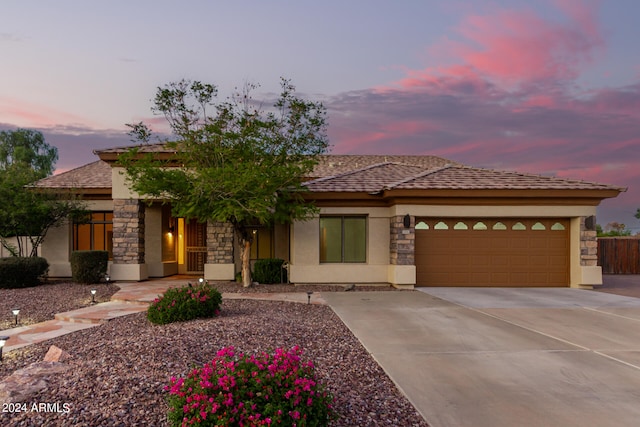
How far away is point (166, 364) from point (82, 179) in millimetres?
16288

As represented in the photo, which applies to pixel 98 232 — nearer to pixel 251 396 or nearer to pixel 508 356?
pixel 508 356

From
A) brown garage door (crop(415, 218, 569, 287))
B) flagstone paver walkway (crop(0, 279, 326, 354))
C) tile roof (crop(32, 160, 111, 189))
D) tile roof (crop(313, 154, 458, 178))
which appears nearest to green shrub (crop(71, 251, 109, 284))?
flagstone paver walkway (crop(0, 279, 326, 354))

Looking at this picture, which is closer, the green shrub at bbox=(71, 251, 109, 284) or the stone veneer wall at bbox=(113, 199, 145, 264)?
the green shrub at bbox=(71, 251, 109, 284)

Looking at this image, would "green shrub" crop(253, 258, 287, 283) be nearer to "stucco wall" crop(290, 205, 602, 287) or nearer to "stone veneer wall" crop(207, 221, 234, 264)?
"stucco wall" crop(290, 205, 602, 287)

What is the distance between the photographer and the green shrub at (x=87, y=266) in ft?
50.2

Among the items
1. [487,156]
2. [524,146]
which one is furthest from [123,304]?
[487,156]

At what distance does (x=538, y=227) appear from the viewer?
15.2 metres

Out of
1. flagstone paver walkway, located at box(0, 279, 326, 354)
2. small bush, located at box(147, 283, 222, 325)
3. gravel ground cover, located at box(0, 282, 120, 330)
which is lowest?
gravel ground cover, located at box(0, 282, 120, 330)

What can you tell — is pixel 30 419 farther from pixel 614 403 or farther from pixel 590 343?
pixel 590 343

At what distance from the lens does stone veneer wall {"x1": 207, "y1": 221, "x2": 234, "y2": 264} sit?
53.9ft

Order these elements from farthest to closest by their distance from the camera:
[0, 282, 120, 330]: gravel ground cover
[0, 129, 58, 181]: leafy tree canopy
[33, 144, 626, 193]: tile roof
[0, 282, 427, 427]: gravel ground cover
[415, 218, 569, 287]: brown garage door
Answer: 1. [0, 129, 58, 181]: leafy tree canopy
2. [415, 218, 569, 287]: brown garage door
3. [33, 144, 626, 193]: tile roof
4. [0, 282, 120, 330]: gravel ground cover
5. [0, 282, 427, 427]: gravel ground cover

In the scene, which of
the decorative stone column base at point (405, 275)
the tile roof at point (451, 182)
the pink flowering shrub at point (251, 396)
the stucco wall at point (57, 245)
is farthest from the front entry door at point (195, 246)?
the pink flowering shrub at point (251, 396)

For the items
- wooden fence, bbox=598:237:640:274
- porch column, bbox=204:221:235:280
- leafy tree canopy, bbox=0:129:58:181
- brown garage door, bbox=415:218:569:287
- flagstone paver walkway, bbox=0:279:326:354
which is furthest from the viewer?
leafy tree canopy, bbox=0:129:58:181

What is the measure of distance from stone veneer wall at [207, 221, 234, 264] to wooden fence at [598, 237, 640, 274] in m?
17.8
